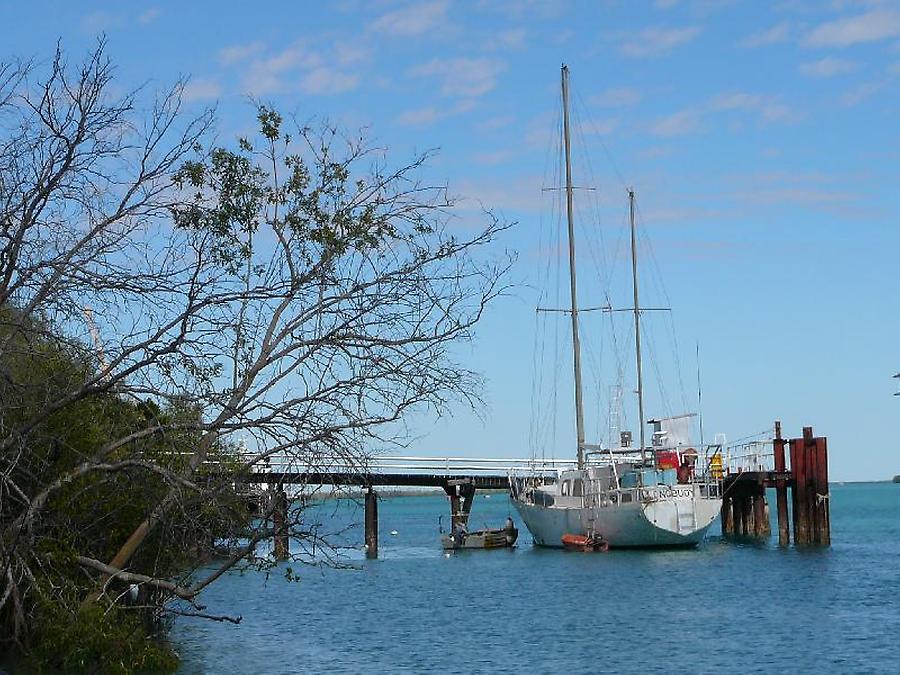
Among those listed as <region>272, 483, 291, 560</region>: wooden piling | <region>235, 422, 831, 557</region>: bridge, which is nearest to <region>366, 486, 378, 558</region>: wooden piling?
<region>235, 422, 831, 557</region>: bridge

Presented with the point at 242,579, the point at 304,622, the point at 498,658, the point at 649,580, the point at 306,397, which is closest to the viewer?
the point at 306,397

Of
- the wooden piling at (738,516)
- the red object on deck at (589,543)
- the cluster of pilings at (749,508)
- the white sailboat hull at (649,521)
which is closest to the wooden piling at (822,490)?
the white sailboat hull at (649,521)

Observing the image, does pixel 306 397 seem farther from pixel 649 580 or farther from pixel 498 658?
pixel 649 580

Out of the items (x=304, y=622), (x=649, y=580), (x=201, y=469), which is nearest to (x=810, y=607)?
(x=649, y=580)

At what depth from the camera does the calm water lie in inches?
1161

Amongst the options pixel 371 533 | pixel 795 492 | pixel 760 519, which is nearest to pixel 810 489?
pixel 795 492

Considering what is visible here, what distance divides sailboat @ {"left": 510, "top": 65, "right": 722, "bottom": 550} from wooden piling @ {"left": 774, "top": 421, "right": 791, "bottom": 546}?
2.98 meters

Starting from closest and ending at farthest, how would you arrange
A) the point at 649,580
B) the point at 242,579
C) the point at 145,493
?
the point at 145,493, the point at 649,580, the point at 242,579

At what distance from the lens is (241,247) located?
58.9 feet

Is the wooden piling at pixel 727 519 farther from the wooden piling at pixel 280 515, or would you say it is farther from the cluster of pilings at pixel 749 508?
the wooden piling at pixel 280 515

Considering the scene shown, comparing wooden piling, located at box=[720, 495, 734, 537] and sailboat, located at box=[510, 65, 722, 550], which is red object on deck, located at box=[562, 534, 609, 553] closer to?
sailboat, located at box=[510, 65, 722, 550]

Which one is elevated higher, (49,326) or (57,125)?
(57,125)

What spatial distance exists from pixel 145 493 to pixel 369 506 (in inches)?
1593

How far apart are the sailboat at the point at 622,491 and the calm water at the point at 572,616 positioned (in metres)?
1.30
